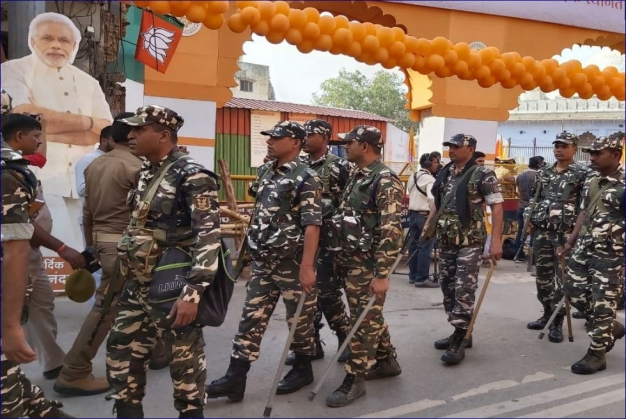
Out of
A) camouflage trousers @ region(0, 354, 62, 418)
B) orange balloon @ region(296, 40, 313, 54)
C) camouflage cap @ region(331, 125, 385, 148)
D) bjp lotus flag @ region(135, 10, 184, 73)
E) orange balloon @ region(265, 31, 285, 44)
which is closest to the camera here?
camouflage trousers @ region(0, 354, 62, 418)

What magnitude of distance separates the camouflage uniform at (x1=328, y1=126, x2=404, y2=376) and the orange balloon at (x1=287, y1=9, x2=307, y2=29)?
96 centimetres

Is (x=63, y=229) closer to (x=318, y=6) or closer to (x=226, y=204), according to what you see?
(x=226, y=204)

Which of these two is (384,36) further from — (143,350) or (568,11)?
(143,350)

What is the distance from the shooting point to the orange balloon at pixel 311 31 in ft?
10.5

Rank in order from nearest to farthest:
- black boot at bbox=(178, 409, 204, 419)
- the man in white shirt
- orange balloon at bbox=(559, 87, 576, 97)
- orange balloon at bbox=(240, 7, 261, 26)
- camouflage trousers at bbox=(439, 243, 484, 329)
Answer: black boot at bbox=(178, 409, 204, 419) < orange balloon at bbox=(240, 7, 261, 26) < orange balloon at bbox=(559, 87, 576, 97) < camouflage trousers at bbox=(439, 243, 484, 329) < the man in white shirt

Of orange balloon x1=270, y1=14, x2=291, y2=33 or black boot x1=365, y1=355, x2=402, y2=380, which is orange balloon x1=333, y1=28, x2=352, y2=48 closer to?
orange balloon x1=270, y1=14, x2=291, y2=33

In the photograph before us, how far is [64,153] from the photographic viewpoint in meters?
5.78

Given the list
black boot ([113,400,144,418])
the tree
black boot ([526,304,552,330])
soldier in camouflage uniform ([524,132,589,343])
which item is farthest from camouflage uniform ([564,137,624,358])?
the tree

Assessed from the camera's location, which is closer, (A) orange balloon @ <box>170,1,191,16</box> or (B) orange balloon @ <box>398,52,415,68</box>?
(A) orange balloon @ <box>170,1,191,16</box>

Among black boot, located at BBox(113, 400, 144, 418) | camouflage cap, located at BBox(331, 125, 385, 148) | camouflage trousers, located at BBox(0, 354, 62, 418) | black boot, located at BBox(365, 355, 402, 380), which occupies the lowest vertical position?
black boot, located at BBox(365, 355, 402, 380)

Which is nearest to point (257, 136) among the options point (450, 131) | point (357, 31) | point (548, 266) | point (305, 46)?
point (450, 131)

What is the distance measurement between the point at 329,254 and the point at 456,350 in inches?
→ 56.8

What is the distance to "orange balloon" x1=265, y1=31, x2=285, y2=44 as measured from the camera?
3.13 m

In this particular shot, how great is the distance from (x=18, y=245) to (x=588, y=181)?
4367 mm
